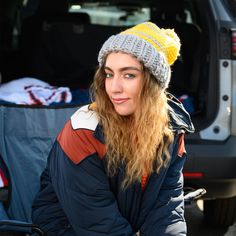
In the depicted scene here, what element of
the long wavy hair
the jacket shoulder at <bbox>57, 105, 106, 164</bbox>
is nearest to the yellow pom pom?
the long wavy hair

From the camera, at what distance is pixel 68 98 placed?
145 inches

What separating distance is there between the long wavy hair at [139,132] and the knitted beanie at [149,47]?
1.7 inches

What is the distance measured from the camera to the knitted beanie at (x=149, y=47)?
8.34 ft

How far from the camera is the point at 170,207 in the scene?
2.76m

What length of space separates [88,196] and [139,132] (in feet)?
1.04

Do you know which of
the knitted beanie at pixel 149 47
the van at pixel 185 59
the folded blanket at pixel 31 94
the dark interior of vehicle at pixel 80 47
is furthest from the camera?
the dark interior of vehicle at pixel 80 47

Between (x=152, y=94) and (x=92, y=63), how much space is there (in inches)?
97.7

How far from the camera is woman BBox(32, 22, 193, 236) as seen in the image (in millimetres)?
2584

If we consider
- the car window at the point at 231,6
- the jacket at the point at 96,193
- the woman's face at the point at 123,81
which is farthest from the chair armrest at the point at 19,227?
the car window at the point at 231,6

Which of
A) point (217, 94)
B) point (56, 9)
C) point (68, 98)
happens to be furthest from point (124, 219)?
point (56, 9)

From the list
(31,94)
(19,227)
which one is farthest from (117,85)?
(31,94)

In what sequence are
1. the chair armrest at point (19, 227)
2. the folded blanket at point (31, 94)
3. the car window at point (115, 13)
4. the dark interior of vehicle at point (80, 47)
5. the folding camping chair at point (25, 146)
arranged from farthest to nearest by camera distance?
the car window at point (115, 13) → the dark interior of vehicle at point (80, 47) → the folded blanket at point (31, 94) → the folding camping chair at point (25, 146) → the chair armrest at point (19, 227)

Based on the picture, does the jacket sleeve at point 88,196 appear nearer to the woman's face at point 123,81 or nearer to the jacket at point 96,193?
the jacket at point 96,193

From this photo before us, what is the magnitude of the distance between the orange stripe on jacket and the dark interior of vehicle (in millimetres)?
1763
